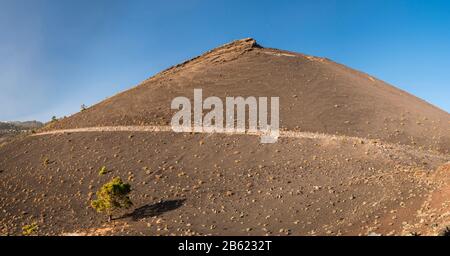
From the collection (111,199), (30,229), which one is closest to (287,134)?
(111,199)

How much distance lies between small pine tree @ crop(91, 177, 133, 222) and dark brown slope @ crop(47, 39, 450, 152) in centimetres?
1923

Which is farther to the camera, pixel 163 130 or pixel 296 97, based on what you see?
pixel 296 97

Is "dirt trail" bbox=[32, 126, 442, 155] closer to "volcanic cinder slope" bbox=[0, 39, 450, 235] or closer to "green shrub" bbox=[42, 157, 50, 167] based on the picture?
"volcanic cinder slope" bbox=[0, 39, 450, 235]

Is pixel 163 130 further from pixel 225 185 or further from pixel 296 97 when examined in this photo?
pixel 296 97

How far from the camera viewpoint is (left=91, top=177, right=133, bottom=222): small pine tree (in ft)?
93.1

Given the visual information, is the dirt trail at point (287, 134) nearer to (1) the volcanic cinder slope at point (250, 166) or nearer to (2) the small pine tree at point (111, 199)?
(1) the volcanic cinder slope at point (250, 166)

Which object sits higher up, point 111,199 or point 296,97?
point 296,97

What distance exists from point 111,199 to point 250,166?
478 inches

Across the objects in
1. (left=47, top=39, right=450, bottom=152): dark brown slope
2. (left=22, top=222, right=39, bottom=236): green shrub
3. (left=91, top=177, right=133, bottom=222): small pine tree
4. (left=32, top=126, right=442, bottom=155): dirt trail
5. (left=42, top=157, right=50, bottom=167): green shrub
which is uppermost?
(left=47, top=39, right=450, bottom=152): dark brown slope

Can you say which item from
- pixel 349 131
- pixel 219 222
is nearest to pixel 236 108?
pixel 349 131

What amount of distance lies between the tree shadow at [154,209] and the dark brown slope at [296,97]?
736 inches

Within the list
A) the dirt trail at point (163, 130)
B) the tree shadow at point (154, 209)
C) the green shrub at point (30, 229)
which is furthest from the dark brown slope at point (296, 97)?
the green shrub at point (30, 229)

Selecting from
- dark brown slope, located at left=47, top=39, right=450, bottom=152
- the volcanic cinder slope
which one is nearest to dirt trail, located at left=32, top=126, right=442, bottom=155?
the volcanic cinder slope

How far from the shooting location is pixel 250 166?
35.2 meters
